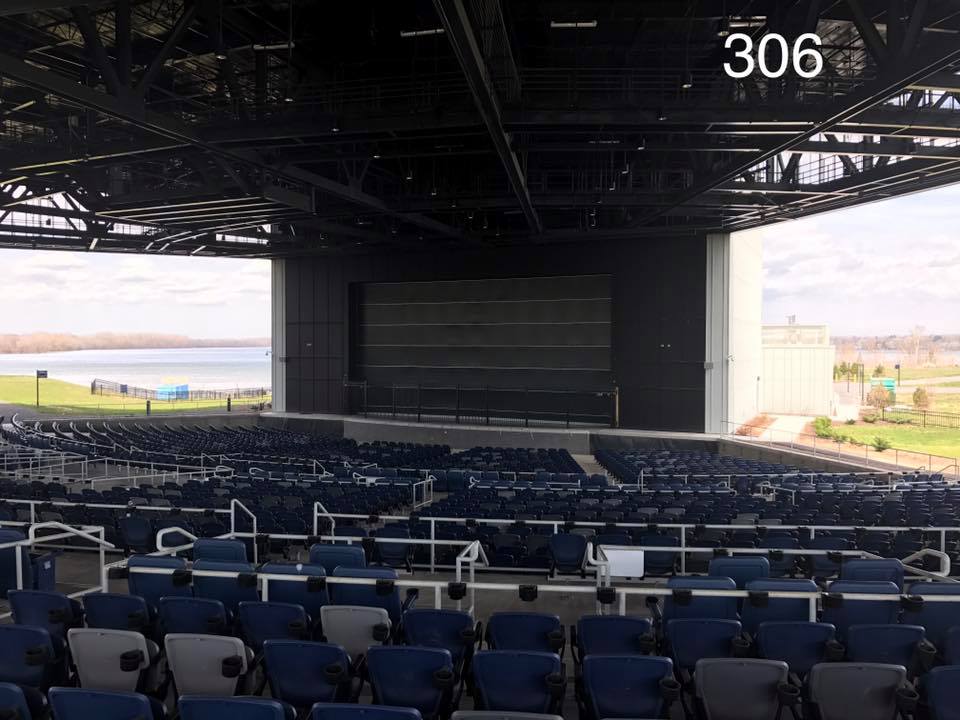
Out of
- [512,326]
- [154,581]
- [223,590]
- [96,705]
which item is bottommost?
[223,590]

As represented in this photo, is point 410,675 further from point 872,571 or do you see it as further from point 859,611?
point 872,571

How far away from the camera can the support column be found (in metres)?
39.6

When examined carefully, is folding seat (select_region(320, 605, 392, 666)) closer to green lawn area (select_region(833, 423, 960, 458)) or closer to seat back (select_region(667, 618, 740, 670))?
seat back (select_region(667, 618, 740, 670))

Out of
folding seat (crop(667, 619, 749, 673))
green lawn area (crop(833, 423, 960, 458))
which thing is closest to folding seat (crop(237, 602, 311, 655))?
folding seat (crop(667, 619, 749, 673))

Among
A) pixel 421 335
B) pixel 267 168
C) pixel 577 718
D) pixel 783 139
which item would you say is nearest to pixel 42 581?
pixel 577 718

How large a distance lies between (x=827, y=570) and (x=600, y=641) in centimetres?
→ 495

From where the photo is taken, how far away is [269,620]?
493cm

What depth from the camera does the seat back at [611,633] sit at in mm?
4699

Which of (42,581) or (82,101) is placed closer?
(42,581)

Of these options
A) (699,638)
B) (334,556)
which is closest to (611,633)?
(699,638)

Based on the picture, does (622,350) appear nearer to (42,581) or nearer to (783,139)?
(783,139)

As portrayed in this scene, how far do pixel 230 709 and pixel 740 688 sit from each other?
2.71 meters

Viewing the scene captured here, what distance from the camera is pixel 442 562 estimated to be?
977 cm

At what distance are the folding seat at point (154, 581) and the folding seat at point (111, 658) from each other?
4.65 feet
